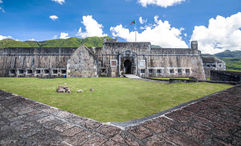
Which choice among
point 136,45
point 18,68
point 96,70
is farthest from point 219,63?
point 18,68

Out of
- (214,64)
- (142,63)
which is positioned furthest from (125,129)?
(214,64)

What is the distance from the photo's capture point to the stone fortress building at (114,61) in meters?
27.0

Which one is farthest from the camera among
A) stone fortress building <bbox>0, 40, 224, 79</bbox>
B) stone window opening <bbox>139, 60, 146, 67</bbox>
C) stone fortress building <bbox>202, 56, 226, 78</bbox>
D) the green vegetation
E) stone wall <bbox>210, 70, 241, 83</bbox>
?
the green vegetation

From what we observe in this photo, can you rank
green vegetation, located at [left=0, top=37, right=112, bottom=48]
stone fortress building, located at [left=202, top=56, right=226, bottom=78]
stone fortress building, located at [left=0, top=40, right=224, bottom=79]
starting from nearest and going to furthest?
stone fortress building, located at [left=0, top=40, right=224, bottom=79] → stone fortress building, located at [left=202, top=56, right=226, bottom=78] → green vegetation, located at [left=0, top=37, right=112, bottom=48]

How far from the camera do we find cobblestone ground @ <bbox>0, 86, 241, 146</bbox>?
6.77 ft

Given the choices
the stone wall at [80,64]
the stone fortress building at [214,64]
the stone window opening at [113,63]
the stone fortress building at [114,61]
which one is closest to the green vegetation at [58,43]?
the stone fortress building at [114,61]

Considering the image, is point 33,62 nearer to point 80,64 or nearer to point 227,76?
point 80,64

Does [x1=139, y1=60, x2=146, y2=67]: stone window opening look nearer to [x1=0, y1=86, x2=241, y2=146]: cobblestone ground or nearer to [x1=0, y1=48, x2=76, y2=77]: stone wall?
[x1=0, y1=48, x2=76, y2=77]: stone wall

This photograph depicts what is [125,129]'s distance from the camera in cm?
245

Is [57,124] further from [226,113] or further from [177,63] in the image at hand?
[177,63]

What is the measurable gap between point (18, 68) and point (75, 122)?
107ft

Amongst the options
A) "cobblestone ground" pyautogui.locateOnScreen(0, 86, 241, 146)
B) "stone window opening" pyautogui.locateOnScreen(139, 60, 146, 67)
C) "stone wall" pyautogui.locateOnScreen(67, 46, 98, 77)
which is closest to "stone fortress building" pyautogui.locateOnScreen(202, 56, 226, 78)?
"stone window opening" pyautogui.locateOnScreen(139, 60, 146, 67)

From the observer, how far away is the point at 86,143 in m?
2.00

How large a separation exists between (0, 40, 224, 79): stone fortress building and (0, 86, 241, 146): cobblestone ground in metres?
23.2
